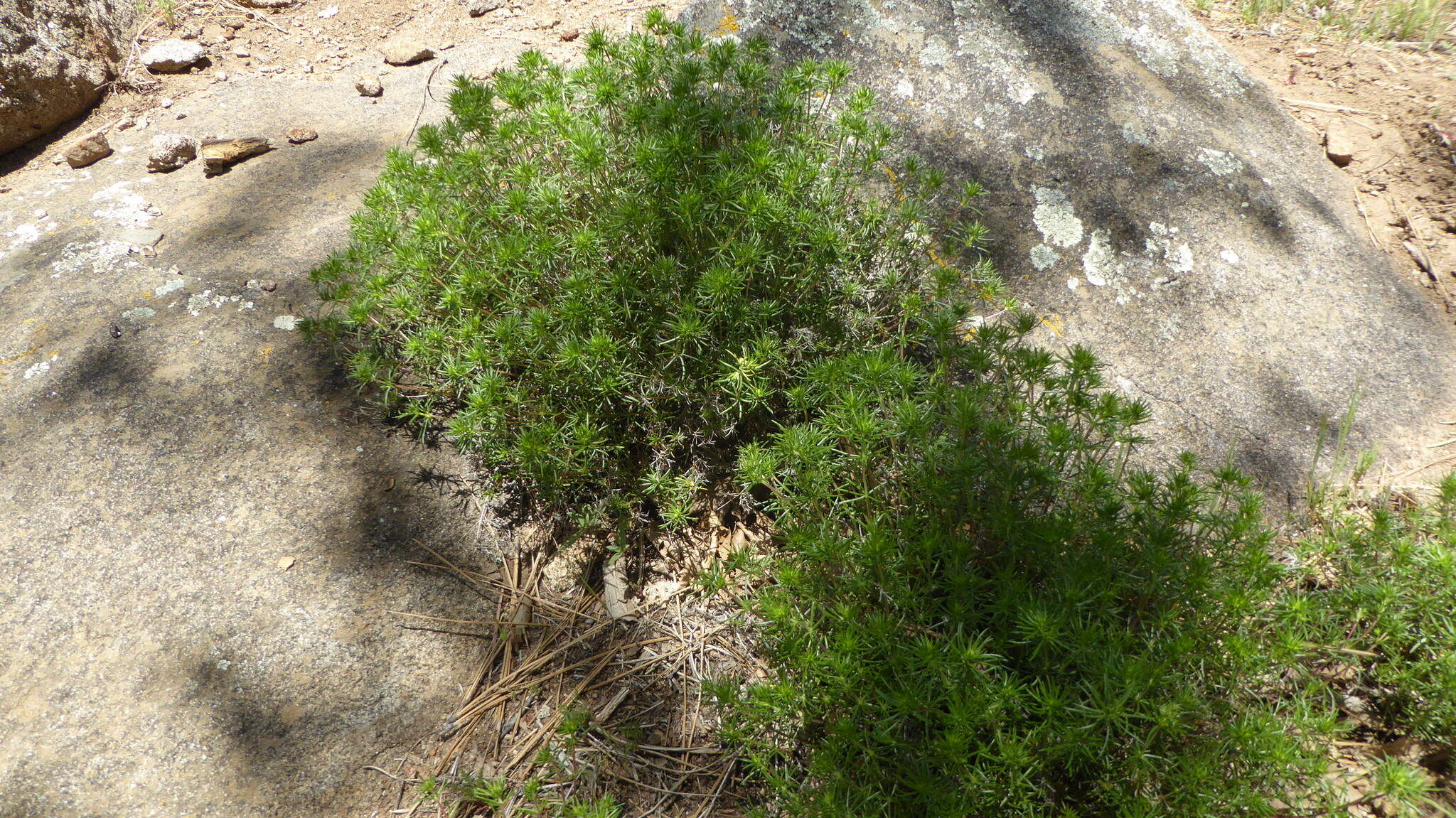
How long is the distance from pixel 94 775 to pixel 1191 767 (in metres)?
2.92

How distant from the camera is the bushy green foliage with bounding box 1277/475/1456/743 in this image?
2.22 meters

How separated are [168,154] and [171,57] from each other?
48.0 inches

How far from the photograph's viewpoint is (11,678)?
236cm

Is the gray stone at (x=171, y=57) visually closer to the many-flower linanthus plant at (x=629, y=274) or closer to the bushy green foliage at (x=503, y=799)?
the many-flower linanthus plant at (x=629, y=274)

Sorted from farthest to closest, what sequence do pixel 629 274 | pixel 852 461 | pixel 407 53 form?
pixel 407 53
pixel 629 274
pixel 852 461

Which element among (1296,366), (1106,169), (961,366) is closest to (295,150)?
(961,366)

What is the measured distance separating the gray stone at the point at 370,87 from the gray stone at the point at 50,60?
4.85ft

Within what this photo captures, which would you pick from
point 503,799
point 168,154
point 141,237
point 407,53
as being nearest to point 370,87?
point 407,53

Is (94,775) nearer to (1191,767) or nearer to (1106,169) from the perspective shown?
(1191,767)

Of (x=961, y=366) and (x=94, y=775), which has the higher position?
(x=961, y=366)

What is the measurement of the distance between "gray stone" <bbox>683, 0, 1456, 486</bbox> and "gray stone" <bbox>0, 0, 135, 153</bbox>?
11.6 feet

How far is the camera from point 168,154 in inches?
156

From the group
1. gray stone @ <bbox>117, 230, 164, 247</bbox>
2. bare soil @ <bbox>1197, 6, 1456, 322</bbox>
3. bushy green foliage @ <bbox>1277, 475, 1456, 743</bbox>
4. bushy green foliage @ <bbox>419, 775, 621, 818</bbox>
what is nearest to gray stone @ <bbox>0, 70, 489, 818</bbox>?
gray stone @ <bbox>117, 230, 164, 247</bbox>

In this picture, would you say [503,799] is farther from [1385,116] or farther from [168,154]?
[1385,116]
